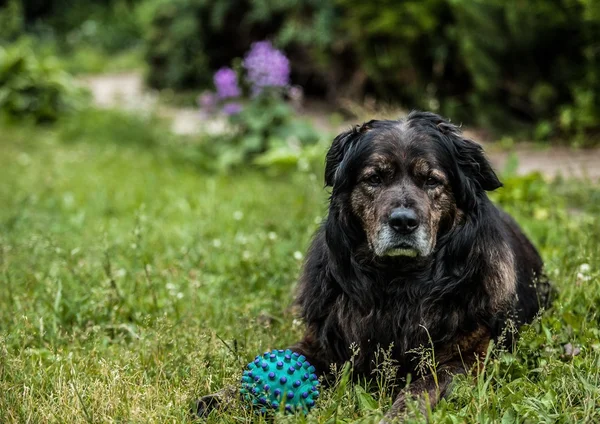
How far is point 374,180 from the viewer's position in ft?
11.9

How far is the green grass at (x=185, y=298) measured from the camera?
125 inches

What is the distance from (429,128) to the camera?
3.66 meters

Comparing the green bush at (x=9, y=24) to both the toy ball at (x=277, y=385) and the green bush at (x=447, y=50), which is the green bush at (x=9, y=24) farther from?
the toy ball at (x=277, y=385)

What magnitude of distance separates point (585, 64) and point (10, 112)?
27.9 feet

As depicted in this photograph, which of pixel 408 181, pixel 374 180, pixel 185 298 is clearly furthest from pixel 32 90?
pixel 408 181

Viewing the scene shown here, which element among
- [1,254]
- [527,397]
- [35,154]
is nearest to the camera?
[527,397]

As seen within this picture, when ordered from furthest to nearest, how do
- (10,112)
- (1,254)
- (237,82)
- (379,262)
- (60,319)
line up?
(10,112) → (237,82) → (1,254) → (60,319) → (379,262)

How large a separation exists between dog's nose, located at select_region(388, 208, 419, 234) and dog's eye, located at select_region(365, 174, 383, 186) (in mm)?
271

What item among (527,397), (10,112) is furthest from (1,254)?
(10,112)

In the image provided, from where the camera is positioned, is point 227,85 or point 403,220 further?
point 227,85

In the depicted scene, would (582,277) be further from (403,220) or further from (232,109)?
(232,109)

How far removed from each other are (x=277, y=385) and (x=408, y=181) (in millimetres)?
1108

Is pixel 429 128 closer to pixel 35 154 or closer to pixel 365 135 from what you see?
pixel 365 135

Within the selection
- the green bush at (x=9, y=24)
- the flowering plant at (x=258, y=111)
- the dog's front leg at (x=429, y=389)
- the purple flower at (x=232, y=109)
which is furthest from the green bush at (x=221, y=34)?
the dog's front leg at (x=429, y=389)
